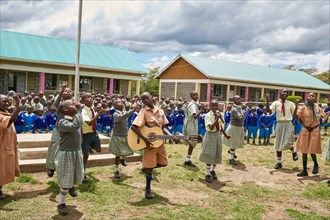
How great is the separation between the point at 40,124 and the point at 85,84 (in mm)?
14151

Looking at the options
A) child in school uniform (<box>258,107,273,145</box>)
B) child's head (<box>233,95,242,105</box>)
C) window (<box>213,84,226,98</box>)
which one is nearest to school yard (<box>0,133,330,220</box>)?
child's head (<box>233,95,242,105</box>)

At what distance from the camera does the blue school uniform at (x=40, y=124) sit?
405 inches

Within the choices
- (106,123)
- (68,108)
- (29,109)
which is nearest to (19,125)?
(29,109)

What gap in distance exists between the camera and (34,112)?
35.0ft

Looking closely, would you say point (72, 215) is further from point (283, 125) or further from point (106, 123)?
point (106, 123)

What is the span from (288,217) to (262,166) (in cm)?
356

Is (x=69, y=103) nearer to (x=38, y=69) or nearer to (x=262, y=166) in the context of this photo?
(x=262, y=166)

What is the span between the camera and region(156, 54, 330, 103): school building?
27.9 m

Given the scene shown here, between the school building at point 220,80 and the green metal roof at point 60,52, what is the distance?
5.32 m

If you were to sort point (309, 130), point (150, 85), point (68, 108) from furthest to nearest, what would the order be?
point (150, 85), point (309, 130), point (68, 108)

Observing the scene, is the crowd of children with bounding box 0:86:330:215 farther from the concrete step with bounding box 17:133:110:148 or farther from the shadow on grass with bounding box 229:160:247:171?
the concrete step with bounding box 17:133:110:148

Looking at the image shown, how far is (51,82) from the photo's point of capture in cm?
2300

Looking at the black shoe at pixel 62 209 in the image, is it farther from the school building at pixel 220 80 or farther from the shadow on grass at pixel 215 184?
the school building at pixel 220 80

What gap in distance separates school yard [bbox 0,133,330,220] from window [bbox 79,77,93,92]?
55.2 feet
